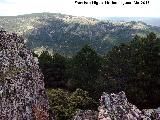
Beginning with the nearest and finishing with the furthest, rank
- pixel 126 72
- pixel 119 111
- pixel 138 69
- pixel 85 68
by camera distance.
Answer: pixel 119 111 < pixel 138 69 < pixel 126 72 < pixel 85 68

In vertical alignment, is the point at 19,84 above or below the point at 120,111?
above

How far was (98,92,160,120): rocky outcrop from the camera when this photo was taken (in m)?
32.0

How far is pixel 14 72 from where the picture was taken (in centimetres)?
3619

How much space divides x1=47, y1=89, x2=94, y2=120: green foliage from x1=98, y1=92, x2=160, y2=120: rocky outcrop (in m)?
29.5

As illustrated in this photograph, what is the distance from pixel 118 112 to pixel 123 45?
197 ft

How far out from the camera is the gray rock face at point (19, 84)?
34.4m

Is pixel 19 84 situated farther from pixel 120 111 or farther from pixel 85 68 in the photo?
pixel 85 68

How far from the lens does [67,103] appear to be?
7088 cm

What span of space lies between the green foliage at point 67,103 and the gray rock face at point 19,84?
77.9 ft

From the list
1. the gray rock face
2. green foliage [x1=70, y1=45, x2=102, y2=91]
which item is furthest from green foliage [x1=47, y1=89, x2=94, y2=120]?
green foliage [x1=70, y1=45, x2=102, y2=91]

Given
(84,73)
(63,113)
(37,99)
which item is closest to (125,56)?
(84,73)

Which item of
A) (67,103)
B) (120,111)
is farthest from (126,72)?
(120,111)

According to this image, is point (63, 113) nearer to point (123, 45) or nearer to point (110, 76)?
point (110, 76)

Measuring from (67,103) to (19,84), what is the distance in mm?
35870
